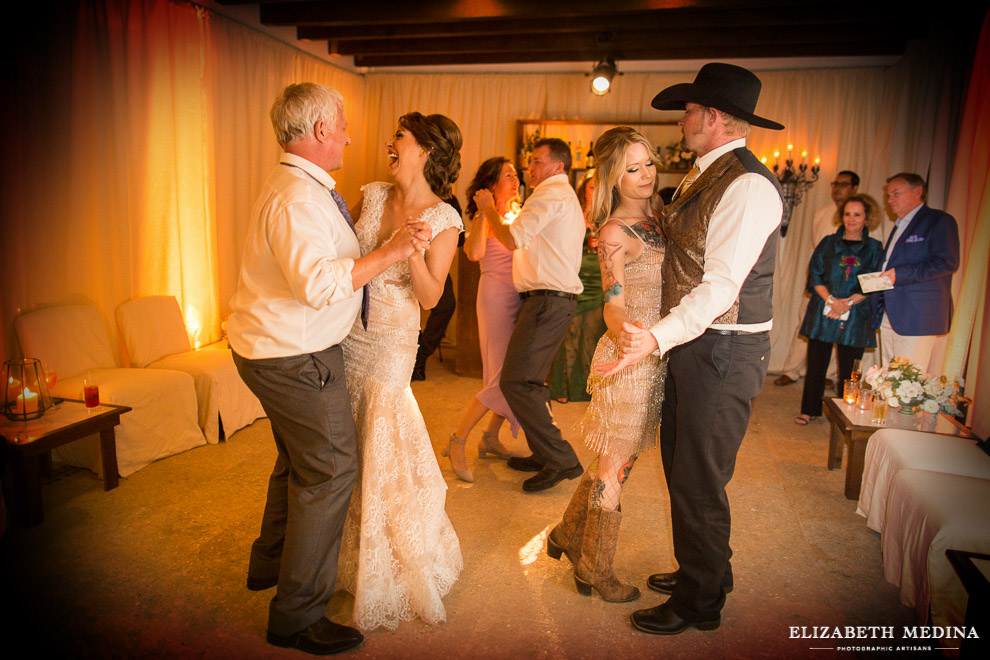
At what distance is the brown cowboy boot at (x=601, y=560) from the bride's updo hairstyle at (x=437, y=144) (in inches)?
52.0

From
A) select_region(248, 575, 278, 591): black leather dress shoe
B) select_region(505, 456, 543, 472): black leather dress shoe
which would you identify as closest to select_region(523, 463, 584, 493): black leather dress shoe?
select_region(505, 456, 543, 472): black leather dress shoe

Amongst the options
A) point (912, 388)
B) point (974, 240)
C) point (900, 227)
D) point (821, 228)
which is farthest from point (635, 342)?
point (821, 228)

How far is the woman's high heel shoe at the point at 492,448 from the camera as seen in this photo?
391 centimetres

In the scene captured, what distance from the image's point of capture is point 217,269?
5.13 m

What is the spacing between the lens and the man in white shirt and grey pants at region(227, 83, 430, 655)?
6.07 ft

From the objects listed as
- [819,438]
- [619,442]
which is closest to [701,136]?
[619,442]

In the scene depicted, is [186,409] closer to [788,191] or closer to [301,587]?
[301,587]

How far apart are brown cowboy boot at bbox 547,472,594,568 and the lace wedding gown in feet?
1.92

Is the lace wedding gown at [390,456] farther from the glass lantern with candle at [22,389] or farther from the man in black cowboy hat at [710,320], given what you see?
the glass lantern with candle at [22,389]

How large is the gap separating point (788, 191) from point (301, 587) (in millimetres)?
5984

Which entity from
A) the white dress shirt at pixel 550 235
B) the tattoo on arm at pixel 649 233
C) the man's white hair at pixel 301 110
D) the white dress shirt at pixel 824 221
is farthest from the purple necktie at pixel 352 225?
the white dress shirt at pixel 824 221

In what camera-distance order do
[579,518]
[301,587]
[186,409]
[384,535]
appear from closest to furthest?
[301,587] < [384,535] < [579,518] < [186,409]

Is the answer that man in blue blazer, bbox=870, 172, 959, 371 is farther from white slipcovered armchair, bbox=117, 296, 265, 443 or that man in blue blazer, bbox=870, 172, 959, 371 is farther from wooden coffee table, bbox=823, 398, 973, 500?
white slipcovered armchair, bbox=117, 296, 265, 443

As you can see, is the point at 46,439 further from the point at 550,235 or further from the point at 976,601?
the point at 976,601
